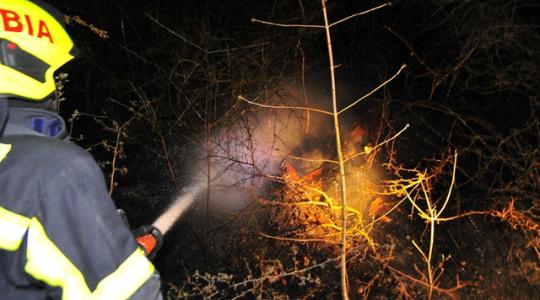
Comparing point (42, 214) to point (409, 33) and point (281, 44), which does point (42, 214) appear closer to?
point (281, 44)

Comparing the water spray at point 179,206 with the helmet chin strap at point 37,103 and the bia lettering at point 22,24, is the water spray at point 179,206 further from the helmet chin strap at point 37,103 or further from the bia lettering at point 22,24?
the bia lettering at point 22,24

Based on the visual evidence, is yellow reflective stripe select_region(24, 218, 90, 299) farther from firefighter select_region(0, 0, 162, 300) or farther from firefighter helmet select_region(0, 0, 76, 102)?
firefighter helmet select_region(0, 0, 76, 102)

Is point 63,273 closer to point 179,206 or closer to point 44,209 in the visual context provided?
point 44,209

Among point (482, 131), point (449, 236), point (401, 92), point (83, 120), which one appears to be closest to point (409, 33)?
point (401, 92)

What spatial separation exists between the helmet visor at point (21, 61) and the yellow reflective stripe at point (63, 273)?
0.54 meters

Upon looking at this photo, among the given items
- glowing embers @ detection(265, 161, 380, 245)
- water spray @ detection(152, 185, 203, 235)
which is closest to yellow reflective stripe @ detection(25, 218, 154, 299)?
glowing embers @ detection(265, 161, 380, 245)

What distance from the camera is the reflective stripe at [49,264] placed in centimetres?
113

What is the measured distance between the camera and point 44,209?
116 cm

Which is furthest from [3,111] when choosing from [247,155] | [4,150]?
[247,155]

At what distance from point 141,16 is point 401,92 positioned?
14.9ft

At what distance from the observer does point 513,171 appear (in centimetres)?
577

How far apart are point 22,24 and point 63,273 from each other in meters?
0.85

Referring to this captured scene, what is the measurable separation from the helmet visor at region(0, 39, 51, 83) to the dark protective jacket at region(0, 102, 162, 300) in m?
0.19

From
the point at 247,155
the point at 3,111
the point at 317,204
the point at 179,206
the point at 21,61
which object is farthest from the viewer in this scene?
the point at 247,155
